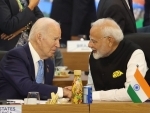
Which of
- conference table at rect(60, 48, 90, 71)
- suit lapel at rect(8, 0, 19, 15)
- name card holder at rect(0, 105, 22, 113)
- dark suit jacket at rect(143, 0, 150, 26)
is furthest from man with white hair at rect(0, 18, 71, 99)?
dark suit jacket at rect(143, 0, 150, 26)

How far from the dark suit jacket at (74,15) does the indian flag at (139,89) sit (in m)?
4.62

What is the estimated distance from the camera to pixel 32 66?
16.9 feet

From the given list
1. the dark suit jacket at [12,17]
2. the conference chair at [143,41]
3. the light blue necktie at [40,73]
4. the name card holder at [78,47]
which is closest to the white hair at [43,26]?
the light blue necktie at [40,73]

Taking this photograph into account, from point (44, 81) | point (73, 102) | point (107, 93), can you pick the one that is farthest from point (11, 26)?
point (73, 102)

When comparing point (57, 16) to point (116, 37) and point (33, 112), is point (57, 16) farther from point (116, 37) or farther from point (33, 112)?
point (33, 112)

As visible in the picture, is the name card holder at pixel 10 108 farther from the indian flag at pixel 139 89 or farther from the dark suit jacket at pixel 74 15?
the dark suit jacket at pixel 74 15

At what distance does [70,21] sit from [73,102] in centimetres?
504

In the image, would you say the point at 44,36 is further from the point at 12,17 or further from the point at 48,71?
the point at 12,17

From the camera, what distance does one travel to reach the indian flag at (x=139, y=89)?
14.1 feet

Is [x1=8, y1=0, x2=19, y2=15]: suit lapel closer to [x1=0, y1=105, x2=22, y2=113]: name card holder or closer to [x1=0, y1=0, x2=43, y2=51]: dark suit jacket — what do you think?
[x1=0, y1=0, x2=43, y2=51]: dark suit jacket

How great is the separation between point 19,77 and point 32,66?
178 millimetres

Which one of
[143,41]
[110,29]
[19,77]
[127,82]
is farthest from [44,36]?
[143,41]

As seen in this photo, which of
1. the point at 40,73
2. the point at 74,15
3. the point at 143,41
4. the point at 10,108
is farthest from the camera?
the point at 74,15

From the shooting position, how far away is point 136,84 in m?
4.32
